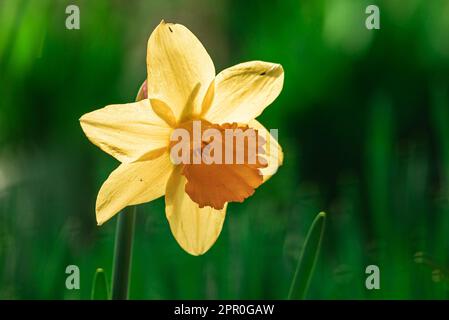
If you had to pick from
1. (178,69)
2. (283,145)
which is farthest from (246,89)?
(283,145)

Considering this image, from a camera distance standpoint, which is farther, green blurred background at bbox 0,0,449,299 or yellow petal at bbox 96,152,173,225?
green blurred background at bbox 0,0,449,299

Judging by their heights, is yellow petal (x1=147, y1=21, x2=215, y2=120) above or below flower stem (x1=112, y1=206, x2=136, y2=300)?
above

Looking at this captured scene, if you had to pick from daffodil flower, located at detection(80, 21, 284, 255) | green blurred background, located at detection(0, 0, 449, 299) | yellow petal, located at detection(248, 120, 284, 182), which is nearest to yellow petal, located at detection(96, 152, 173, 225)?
daffodil flower, located at detection(80, 21, 284, 255)

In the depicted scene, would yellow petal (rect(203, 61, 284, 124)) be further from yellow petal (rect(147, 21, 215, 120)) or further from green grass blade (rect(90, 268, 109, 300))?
green grass blade (rect(90, 268, 109, 300))

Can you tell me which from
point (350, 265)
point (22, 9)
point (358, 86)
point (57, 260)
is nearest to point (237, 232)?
point (350, 265)

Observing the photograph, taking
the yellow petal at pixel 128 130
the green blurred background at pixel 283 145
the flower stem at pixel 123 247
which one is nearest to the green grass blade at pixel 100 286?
the flower stem at pixel 123 247

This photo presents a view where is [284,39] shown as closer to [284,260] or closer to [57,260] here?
[284,260]

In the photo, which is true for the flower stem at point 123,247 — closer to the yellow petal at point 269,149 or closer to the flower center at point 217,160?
the flower center at point 217,160
